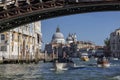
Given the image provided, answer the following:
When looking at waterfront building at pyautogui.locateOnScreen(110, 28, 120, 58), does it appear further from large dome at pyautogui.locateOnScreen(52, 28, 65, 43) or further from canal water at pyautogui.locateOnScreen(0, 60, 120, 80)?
canal water at pyautogui.locateOnScreen(0, 60, 120, 80)

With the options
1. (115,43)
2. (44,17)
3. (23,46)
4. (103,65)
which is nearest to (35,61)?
(23,46)

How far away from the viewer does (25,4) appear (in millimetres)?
26719

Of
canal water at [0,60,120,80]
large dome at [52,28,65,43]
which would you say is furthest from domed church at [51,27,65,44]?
canal water at [0,60,120,80]

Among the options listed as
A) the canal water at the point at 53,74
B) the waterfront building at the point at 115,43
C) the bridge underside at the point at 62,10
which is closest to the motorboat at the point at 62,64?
the canal water at the point at 53,74

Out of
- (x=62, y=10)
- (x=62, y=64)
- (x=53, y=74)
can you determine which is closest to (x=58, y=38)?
(x=62, y=64)

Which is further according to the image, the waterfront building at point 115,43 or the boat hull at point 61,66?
the waterfront building at point 115,43

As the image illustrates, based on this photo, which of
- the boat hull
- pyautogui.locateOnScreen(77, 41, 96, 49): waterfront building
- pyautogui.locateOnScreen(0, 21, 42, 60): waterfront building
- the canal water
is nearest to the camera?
the canal water

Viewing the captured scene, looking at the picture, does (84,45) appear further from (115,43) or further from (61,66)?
(61,66)

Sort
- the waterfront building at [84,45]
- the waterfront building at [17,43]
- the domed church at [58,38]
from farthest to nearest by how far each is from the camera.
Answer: the domed church at [58,38]
the waterfront building at [84,45]
the waterfront building at [17,43]

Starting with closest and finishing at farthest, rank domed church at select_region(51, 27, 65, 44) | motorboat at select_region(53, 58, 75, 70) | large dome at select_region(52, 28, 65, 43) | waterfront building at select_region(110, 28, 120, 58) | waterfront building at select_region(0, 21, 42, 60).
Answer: motorboat at select_region(53, 58, 75, 70)
waterfront building at select_region(0, 21, 42, 60)
waterfront building at select_region(110, 28, 120, 58)
domed church at select_region(51, 27, 65, 44)
large dome at select_region(52, 28, 65, 43)

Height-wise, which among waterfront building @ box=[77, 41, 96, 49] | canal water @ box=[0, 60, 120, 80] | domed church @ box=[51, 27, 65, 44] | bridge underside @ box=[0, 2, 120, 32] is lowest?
waterfront building @ box=[77, 41, 96, 49]

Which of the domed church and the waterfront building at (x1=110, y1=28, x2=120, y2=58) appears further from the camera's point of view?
the domed church

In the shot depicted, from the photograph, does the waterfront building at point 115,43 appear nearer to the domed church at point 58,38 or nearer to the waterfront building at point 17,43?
the domed church at point 58,38

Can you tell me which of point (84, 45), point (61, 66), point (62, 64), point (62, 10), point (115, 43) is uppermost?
point (62, 10)
